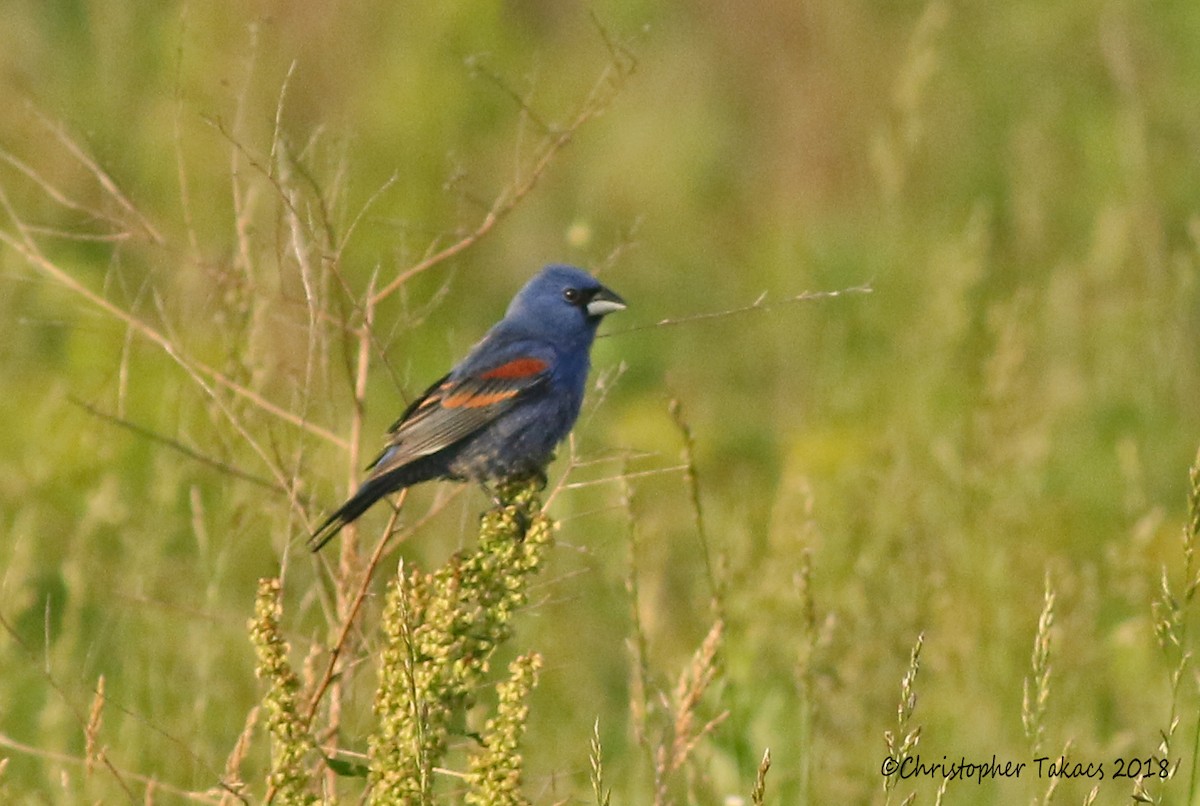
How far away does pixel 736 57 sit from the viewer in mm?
9812

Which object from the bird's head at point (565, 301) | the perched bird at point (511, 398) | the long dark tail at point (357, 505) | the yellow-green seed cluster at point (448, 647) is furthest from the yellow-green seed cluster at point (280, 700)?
the bird's head at point (565, 301)

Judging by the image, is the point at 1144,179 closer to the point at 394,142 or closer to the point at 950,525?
the point at 950,525

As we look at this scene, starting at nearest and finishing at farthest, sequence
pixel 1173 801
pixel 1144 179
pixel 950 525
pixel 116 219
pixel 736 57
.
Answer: pixel 116 219, pixel 1173 801, pixel 950 525, pixel 1144 179, pixel 736 57

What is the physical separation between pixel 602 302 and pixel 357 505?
1.13m

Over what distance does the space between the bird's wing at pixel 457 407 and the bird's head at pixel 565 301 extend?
0.17 meters

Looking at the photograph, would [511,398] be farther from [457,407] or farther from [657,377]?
[657,377]

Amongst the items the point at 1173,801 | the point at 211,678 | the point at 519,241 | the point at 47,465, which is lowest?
the point at 1173,801

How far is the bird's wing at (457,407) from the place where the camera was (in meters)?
3.73

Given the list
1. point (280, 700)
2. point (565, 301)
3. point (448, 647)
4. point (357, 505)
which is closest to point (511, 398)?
point (565, 301)

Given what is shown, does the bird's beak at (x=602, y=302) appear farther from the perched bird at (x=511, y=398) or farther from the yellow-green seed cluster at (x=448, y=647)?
the yellow-green seed cluster at (x=448, y=647)

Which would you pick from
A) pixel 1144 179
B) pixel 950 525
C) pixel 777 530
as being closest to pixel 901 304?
pixel 1144 179

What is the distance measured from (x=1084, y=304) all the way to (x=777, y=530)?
7.45 feet

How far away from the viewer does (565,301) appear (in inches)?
170

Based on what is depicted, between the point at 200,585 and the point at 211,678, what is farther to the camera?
the point at 200,585
